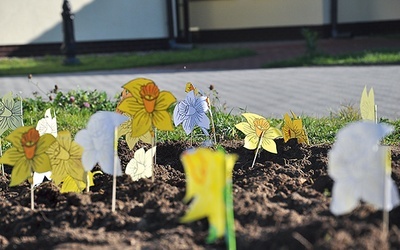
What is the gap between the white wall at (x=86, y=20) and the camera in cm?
1741

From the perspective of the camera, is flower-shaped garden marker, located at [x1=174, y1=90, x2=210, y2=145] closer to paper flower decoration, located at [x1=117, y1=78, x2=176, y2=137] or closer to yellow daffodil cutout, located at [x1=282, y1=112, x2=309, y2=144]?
yellow daffodil cutout, located at [x1=282, y1=112, x2=309, y2=144]

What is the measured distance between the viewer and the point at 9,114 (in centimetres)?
449

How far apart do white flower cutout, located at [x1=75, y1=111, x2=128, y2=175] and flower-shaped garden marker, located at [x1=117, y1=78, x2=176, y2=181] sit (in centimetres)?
33

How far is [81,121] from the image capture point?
268 inches

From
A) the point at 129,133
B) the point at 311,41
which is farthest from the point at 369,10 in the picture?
the point at 129,133

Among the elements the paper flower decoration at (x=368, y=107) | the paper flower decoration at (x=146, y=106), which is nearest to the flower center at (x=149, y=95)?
the paper flower decoration at (x=146, y=106)

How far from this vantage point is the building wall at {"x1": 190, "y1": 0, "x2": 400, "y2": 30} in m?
19.9

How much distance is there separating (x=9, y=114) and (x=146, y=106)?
1113 mm

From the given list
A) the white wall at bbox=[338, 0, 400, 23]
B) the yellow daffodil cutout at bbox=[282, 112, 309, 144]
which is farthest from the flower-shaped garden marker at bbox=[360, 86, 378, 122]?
the white wall at bbox=[338, 0, 400, 23]

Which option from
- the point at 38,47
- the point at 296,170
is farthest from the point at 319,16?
the point at 296,170

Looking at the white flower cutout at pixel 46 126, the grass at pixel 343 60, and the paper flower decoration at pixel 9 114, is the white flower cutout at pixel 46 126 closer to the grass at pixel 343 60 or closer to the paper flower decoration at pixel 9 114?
the paper flower decoration at pixel 9 114

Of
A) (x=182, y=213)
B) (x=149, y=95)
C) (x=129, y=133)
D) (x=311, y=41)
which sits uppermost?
(x=311, y=41)

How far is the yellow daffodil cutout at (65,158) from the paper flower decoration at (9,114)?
769 mm

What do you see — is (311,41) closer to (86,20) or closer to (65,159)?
(86,20)
